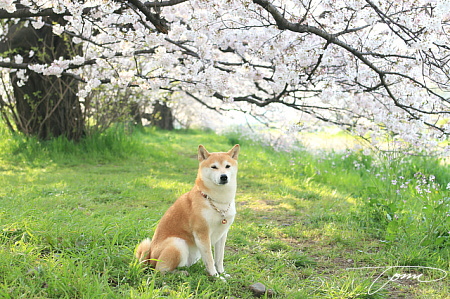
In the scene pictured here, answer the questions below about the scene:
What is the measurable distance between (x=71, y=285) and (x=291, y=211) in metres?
3.54

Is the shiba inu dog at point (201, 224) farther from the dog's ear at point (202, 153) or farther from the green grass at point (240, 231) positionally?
the green grass at point (240, 231)

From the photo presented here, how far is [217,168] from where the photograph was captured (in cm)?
321

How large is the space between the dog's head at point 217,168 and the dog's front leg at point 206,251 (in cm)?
44

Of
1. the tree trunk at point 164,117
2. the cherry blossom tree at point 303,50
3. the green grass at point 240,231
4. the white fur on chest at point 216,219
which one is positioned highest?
the cherry blossom tree at point 303,50

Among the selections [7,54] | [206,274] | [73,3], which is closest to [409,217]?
[206,274]

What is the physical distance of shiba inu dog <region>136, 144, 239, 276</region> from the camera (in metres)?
3.08

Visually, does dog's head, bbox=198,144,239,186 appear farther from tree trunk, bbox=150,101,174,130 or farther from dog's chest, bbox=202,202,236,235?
tree trunk, bbox=150,101,174,130

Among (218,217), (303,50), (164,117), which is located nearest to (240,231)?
(218,217)

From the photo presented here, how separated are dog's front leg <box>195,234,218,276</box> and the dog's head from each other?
0.44 metres

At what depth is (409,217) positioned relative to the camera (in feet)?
13.3

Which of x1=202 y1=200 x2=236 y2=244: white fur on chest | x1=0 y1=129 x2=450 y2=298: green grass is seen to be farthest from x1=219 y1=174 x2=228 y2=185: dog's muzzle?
x1=0 y1=129 x2=450 y2=298: green grass

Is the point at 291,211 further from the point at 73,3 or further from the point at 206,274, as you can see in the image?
the point at 73,3

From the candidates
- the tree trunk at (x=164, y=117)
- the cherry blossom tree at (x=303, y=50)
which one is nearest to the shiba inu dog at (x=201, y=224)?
the cherry blossom tree at (x=303, y=50)

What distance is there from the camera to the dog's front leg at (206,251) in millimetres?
3102
